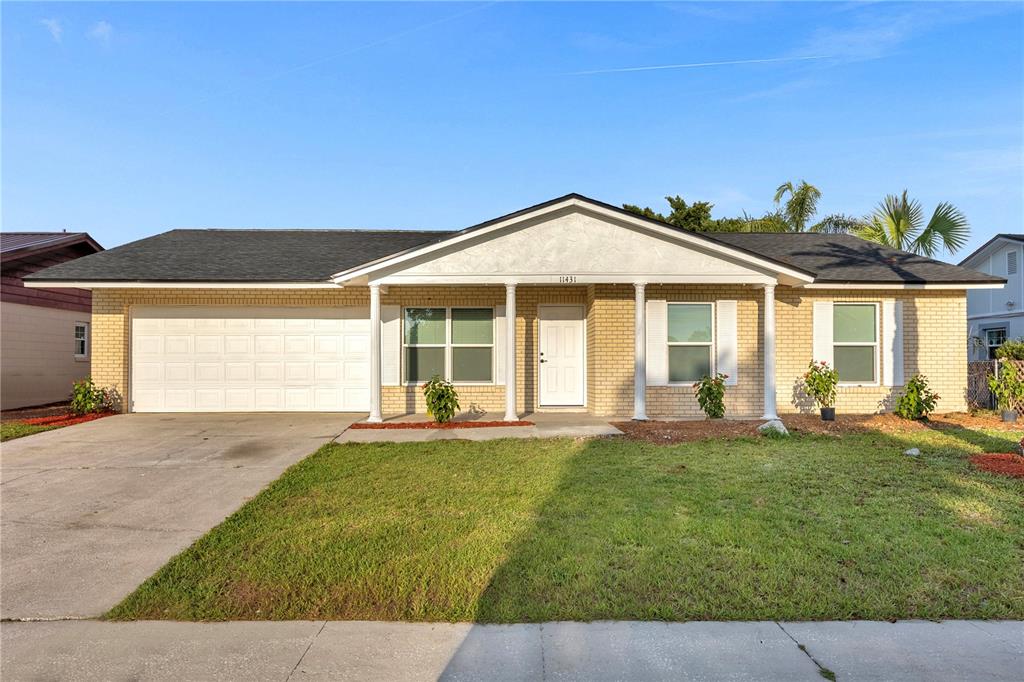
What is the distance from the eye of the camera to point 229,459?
28.2ft

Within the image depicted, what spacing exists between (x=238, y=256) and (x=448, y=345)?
5.25 meters

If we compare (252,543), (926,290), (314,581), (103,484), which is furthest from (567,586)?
(926,290)

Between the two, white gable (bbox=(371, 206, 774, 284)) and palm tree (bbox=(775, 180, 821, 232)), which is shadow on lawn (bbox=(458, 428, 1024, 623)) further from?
palm tree (bbox=(775, 180, 821, 232))

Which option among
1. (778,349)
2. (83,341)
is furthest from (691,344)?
(83,341)

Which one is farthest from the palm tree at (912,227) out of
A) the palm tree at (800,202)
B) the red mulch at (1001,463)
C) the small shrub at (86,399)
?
the small shrub at (86,399)

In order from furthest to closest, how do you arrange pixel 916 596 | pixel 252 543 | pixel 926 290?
pixel 926 290 < pixel 252 543 < pixel 916 596

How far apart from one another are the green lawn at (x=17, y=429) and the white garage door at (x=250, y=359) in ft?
7.37

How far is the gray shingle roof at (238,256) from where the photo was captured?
40.6 feet

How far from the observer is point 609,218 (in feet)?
38.3

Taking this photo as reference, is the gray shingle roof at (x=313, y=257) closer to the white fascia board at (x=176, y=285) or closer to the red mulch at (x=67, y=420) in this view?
the white fascia board at (x=176, y=285)

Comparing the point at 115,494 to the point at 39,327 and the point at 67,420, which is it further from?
the point at 39,327

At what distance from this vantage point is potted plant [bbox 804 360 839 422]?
38.9 feet

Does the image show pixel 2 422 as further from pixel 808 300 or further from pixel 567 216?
pixel 808 300

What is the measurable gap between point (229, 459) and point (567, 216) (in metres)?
7.18
